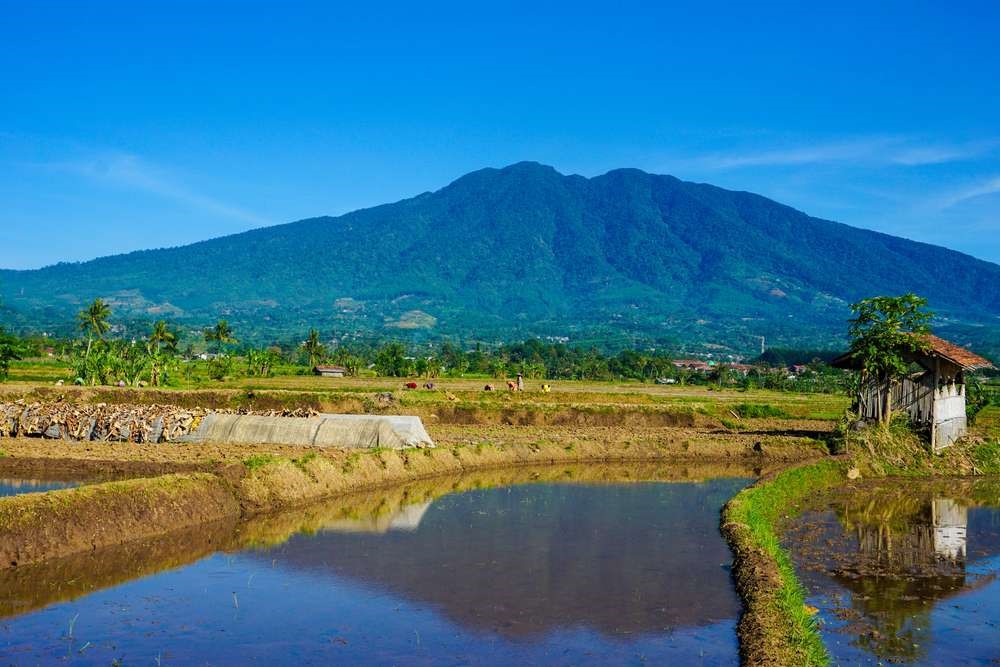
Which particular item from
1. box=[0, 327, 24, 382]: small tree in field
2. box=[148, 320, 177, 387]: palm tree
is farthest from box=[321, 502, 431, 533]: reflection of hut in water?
box=[0, 327, 24, 382]: small tree in field

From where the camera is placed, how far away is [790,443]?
2709 centimetres

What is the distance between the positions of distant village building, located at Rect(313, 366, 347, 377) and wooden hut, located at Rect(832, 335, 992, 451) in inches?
1647

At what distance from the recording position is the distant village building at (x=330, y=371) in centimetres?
6248

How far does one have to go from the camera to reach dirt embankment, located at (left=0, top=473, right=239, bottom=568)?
1241 centimetres

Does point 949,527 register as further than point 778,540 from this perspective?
Yes

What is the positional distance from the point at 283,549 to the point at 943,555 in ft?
32.8

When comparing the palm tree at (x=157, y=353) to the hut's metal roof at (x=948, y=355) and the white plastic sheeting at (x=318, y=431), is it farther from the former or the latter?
the hut's metal roof at (x=948, y=355)

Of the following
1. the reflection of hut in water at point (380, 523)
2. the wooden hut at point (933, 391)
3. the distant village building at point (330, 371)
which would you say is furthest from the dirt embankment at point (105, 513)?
the distant village building at point (330, 371)

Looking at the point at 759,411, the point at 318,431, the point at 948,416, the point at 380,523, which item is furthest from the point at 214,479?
the point at 759,411

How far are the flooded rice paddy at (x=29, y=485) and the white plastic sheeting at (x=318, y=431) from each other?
6314 mm

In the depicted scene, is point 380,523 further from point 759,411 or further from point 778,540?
point 759,411

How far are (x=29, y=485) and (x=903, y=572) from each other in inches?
584

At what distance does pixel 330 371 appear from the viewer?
64188 millimetres

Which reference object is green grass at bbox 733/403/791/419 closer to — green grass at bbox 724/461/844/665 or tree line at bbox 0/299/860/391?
green grass at bbox 724/461/844/665
